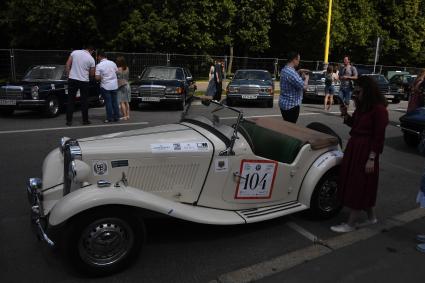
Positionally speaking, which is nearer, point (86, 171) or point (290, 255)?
point (86, 171)

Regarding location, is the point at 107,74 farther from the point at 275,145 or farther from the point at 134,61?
the point at 134,61

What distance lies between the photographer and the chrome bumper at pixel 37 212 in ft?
12.4

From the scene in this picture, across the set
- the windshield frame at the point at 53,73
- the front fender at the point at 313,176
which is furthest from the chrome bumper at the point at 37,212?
the windshield frame at the point at 53,73

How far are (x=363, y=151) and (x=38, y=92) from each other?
31.9 feet

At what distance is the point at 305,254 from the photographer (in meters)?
4.34

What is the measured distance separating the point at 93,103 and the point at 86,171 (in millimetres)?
11564

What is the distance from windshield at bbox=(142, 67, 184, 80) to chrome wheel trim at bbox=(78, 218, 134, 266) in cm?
1196

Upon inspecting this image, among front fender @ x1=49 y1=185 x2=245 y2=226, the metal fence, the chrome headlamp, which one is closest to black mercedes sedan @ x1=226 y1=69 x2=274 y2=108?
the chrome headlamp

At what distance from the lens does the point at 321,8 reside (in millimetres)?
34094

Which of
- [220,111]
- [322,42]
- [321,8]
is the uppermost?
[321,8]

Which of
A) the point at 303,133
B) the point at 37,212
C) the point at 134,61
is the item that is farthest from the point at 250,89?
the point at 37,212

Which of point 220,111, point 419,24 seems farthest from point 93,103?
point 419,24

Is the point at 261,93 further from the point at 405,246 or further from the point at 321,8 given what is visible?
the point at 321,8

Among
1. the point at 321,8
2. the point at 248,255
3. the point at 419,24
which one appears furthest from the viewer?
the point at 419,24
